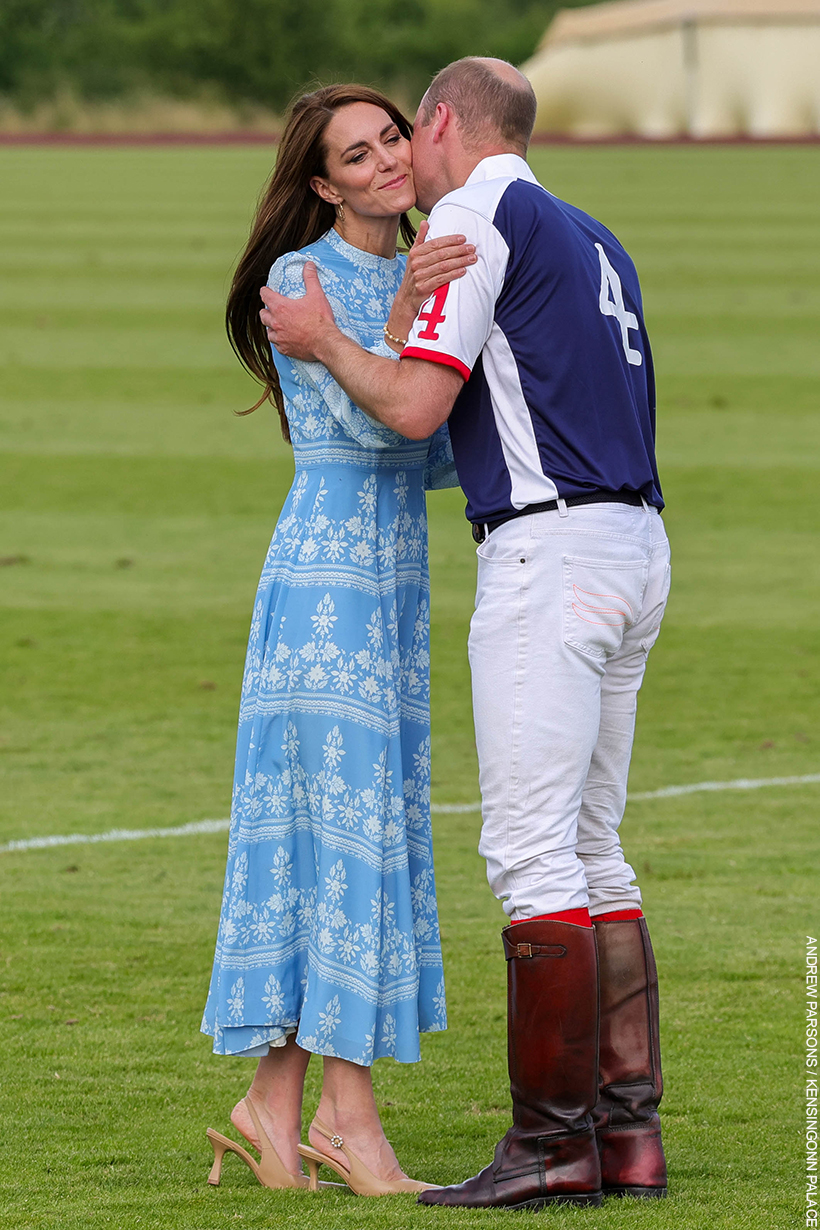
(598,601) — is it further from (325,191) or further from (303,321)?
(325,191)

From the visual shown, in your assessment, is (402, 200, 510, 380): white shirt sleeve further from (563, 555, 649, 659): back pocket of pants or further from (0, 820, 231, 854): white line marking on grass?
(0, 820, 231, 854): white line marking on grass

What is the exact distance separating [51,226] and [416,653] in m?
30.3

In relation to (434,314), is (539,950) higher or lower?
lower

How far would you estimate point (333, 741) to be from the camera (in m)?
4.02

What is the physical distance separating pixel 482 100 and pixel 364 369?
604mm

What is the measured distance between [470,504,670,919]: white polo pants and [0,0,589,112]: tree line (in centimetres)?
6837

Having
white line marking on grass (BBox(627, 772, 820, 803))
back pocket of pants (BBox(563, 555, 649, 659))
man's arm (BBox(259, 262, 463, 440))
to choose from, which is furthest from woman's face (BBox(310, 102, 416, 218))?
white line marking on grass (BBox(627, 772, 820, 803))

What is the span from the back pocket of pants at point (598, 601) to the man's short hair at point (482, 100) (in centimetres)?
88

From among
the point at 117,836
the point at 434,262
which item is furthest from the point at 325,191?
the point at 117,836

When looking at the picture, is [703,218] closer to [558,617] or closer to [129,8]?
[558,617]

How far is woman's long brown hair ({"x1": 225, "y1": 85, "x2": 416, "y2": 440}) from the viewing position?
4121 mm

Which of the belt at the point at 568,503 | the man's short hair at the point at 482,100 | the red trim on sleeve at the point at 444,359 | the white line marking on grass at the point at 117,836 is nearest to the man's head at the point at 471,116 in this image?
the man's short hair at the point at 482,100

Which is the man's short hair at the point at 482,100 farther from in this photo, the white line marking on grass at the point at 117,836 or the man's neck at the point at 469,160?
the white line marking on grass at the point at 117,836

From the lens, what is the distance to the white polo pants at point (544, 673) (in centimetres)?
374
